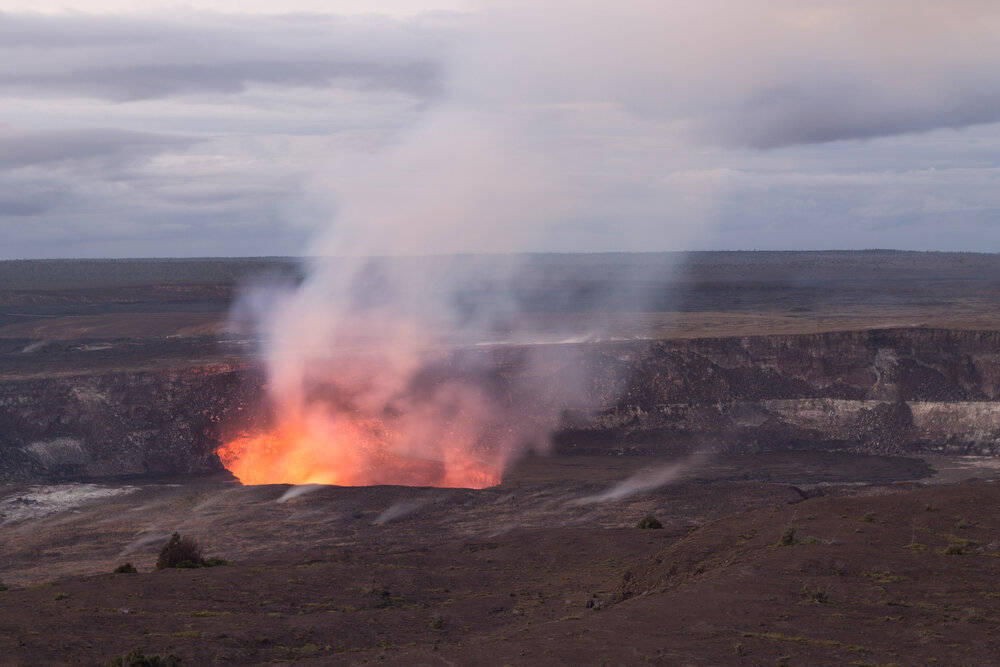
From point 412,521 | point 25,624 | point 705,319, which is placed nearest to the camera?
point 25,624

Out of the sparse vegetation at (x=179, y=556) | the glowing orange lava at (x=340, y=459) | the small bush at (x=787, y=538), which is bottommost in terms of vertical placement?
the glowing orange lava at (x=340, y=459)

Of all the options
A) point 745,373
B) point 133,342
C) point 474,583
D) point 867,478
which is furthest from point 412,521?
point 133,342

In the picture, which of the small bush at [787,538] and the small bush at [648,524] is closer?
the small bush at [787,538]

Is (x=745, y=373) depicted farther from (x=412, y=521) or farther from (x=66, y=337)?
(x=66, y=337)

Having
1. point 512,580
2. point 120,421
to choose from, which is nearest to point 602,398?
point 120,421

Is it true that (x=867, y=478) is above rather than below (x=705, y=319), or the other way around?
below

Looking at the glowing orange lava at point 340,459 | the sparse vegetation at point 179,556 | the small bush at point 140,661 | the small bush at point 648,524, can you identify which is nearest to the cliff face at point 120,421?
the glowing orange lava at point 340,459

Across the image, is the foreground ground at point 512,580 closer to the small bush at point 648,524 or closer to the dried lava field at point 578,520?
the dried lava field at point 578,520

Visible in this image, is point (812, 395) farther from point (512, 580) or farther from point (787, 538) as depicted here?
point (512, 580)
